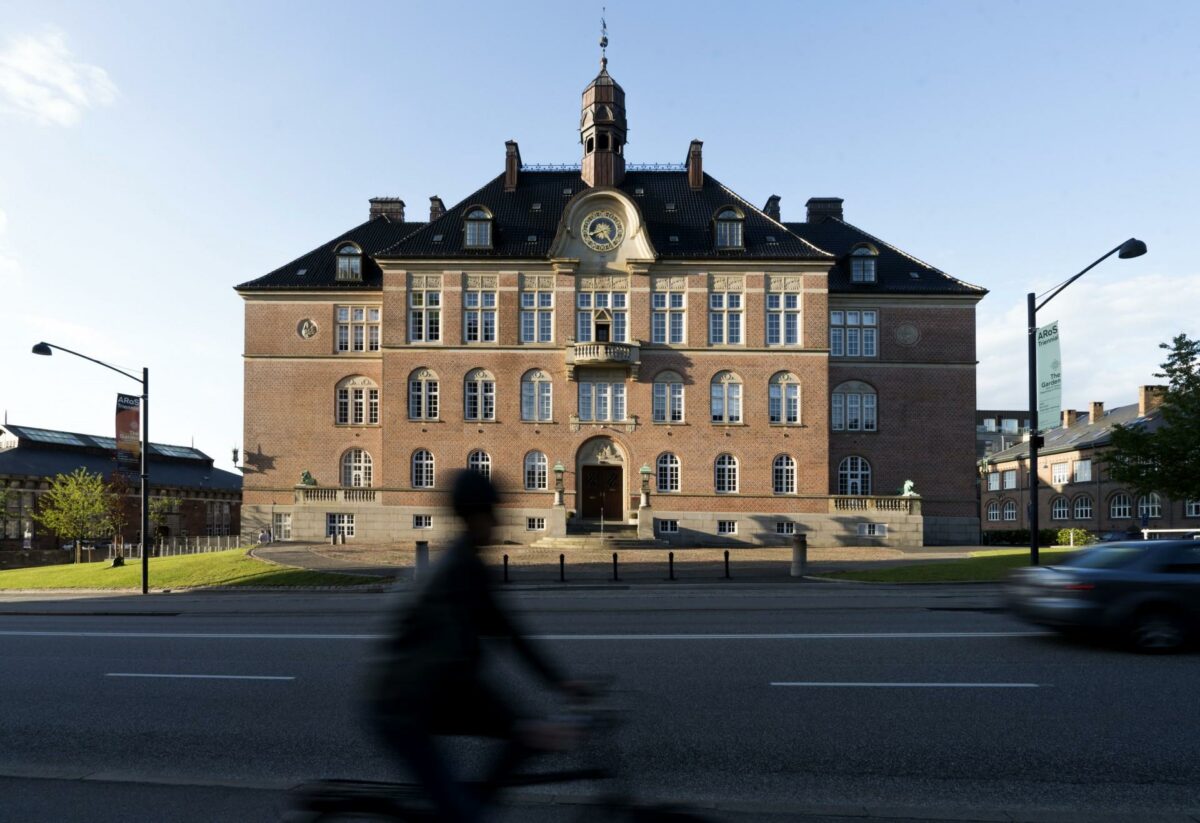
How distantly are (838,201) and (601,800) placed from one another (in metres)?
51.2

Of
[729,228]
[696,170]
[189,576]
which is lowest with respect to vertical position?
[189,576]

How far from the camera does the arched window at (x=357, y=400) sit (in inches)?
1759

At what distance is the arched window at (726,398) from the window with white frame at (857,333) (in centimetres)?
613

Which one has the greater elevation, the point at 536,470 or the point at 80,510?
the point at 536,470

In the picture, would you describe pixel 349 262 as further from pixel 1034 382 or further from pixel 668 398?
pixel 1034 382

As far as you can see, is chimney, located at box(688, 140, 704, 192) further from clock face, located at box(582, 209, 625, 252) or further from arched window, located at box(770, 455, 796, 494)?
arched window, located at box(770, 455, 796, 494)

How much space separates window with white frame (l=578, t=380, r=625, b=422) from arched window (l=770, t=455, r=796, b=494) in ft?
26.5

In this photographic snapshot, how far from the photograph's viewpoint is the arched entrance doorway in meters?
42.4

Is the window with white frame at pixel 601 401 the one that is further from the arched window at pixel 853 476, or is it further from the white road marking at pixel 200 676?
the white road marking at pixel 200 676

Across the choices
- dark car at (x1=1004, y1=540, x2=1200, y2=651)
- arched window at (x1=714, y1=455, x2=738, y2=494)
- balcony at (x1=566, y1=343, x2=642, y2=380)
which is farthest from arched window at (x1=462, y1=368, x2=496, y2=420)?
dark car at (x1=1004, y1=540, x2=1200, y2=651)

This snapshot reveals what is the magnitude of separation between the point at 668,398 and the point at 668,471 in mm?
3660

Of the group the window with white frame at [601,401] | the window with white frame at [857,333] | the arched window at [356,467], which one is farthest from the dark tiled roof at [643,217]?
the arched window at [356,467]

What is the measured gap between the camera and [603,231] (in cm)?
4256

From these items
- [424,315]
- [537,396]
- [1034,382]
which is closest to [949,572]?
[1034,382]
